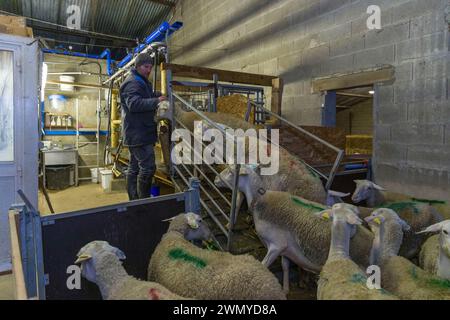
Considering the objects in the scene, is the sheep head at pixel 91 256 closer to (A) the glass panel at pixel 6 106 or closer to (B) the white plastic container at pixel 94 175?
(A) the glass panel at pixel 6 106

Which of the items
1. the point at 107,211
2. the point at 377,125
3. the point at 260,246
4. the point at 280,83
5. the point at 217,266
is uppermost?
the point at 280,83

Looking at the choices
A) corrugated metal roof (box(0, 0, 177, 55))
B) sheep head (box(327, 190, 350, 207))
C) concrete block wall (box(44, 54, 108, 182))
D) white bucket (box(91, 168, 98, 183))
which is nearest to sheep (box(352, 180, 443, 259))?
sheep head (box(327, 190, 350, 207))

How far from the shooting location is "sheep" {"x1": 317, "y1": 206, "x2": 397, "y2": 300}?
1380 millimetres

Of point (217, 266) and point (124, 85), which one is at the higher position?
point (124, 85)

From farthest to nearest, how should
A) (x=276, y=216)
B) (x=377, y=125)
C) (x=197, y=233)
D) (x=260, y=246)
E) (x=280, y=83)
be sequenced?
(x=280, y=83) → (x=377, y=125) → (x=260, y=246) → (x=276, y=216) → (x=197, y=233)

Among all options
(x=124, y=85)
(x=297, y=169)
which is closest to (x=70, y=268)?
(x=124, y=85)

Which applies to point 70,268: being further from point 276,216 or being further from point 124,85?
point 124,85

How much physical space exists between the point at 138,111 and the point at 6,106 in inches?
50.6

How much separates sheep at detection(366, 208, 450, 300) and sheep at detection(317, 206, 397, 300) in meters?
0.25

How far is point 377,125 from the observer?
12.6 ft

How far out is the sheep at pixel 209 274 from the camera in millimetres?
1501

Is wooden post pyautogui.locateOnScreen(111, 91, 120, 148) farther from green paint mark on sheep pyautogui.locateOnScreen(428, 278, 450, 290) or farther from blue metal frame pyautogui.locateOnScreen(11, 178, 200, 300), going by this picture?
green paint mark on sheep pyautogui.locateOnScreen(428, 278, 450, 290)
